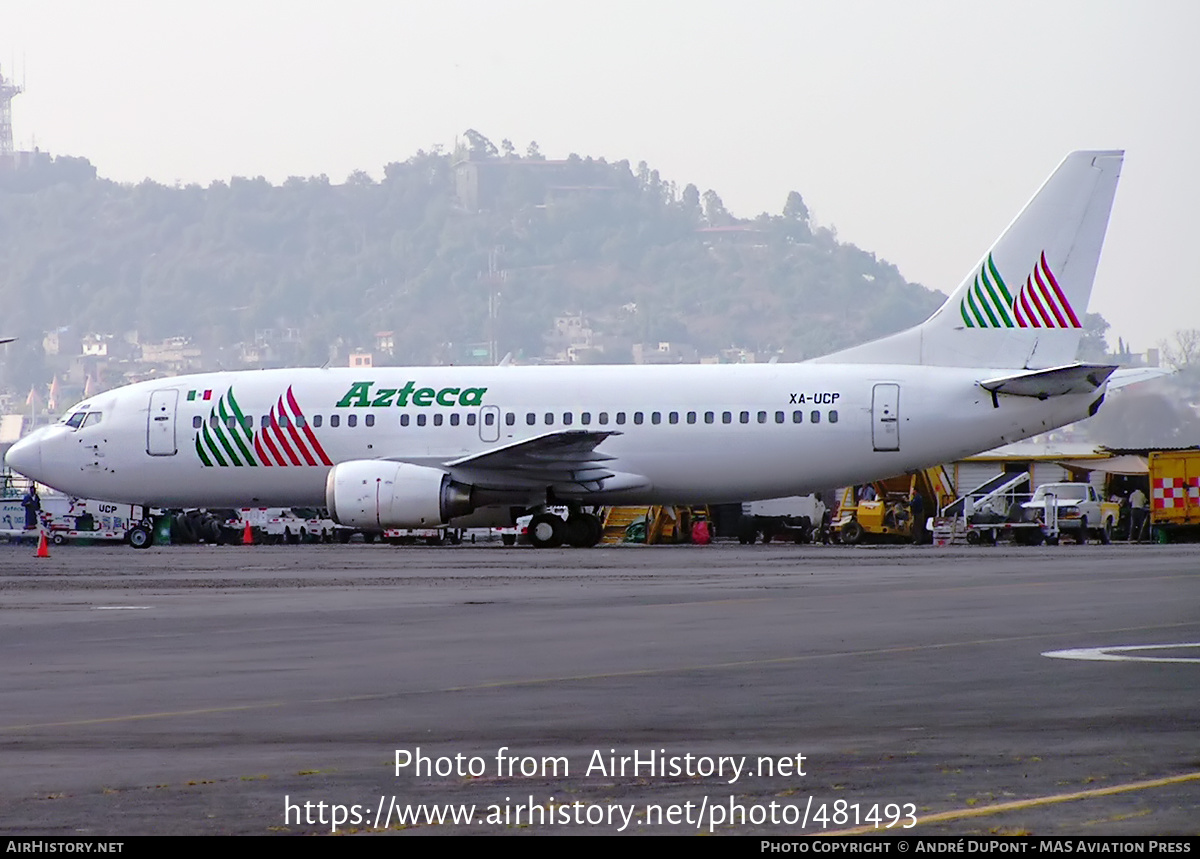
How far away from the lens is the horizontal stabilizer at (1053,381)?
35469mm

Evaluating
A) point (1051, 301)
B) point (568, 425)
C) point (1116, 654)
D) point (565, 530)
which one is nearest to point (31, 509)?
point (565, 530)

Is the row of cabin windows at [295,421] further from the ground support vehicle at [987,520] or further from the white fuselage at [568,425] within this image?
the ground support vehicle at [987,520]

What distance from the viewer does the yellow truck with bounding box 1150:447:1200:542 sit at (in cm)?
4303

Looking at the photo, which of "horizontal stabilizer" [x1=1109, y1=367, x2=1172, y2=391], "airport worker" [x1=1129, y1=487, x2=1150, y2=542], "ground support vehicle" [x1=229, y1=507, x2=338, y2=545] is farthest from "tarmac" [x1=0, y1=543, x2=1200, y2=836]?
"ground support vehicle" [x1=229, y1=507, x2=338, y2=545]

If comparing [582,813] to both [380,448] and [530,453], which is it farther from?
[380,448]

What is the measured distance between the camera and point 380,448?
128 feet

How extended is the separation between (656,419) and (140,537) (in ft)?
40.0

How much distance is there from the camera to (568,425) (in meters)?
38.6

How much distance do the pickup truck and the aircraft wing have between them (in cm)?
1028

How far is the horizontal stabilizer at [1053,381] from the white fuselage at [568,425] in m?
0.21

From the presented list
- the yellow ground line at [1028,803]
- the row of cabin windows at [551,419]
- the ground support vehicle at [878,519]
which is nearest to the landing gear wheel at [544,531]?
the row of cabin windows at [551,419]
